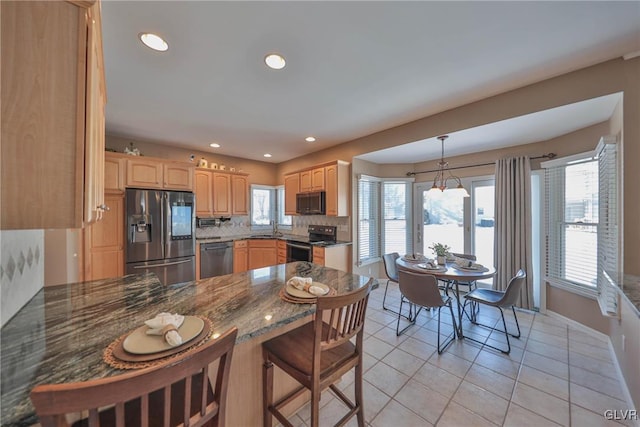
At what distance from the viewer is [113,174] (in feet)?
11.4

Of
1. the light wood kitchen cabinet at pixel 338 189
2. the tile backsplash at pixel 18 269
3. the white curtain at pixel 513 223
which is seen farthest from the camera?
the light wood kitchen cabinet at pixel 338 189

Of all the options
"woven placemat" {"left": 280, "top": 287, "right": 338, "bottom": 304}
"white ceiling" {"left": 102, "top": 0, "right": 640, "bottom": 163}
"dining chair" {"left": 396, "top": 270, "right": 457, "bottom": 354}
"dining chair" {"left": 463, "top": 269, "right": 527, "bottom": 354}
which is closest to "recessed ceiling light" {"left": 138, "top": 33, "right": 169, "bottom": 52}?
"white ceiling" {"left": 102, "top": 0, "right": 640, "bottom": 163}

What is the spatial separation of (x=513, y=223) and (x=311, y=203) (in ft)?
10.6

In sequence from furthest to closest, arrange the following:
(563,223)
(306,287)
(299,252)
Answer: (299,252)
(563,223)
(306,287)

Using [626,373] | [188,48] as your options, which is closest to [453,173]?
[626,373]

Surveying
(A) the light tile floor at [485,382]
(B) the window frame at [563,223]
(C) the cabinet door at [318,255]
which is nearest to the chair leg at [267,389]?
(A) the light tile floor at [485,382]

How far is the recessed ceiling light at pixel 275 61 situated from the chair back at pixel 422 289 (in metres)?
2.42

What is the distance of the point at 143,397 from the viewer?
663 millimetres

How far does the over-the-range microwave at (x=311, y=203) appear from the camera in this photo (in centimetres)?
434

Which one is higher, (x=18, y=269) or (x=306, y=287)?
(x=18, y=269)

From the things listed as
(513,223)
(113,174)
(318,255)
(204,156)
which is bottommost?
(318,255)

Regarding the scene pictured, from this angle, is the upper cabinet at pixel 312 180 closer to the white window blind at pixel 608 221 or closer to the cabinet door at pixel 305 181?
the cabinet door at pixel 305 181

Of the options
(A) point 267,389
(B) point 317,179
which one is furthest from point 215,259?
(A) point 267,389

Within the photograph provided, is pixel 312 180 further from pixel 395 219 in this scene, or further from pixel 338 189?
pixel 395 219
